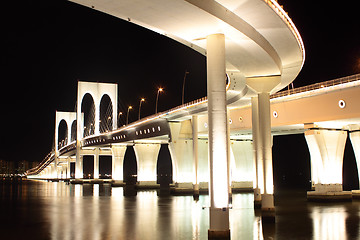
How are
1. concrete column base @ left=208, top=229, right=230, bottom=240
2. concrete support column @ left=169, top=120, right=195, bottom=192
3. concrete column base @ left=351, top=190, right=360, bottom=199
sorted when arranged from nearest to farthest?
concrete column base @ left=208, top=229, right=230, bottom=240
concrete column base @ left=351, top=190, right=360, bottom=199
concrete support column @ left=169, top=120, right=195, bottom=192

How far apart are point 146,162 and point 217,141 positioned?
166ft

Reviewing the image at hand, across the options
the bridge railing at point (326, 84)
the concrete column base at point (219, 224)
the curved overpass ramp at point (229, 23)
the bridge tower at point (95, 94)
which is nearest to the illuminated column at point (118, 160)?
the bridge tower at point (95, 94)

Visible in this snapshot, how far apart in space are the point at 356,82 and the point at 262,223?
1387cm

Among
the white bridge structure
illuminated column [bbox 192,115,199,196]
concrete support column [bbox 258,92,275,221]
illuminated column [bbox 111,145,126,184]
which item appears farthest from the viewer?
illuminated column [bbox 111,145,126,184]

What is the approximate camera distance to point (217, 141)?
53.1 ft

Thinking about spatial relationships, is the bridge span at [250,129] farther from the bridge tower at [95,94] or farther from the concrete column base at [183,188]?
the bridge tower at [95,94]

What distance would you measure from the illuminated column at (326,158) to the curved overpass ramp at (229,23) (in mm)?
16355

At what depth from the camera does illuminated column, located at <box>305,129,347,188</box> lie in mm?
36156

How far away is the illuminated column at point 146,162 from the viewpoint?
6588 cm

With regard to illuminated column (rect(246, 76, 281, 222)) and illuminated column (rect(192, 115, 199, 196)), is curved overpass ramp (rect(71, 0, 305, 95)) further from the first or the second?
illuminated column (rect(192, 115, 199, 196))

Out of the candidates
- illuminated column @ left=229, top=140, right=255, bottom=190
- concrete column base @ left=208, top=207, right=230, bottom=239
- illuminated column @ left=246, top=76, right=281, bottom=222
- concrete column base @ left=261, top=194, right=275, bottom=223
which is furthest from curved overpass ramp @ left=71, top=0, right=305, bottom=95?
illuminated column @ left=229, top=140, right=255, bottom=190

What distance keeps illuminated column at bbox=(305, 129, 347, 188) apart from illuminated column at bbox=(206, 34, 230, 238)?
21.2 m

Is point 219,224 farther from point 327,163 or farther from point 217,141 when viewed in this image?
point 327,163

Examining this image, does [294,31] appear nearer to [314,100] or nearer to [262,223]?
[262,223]
